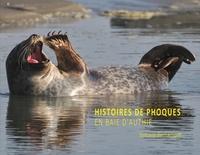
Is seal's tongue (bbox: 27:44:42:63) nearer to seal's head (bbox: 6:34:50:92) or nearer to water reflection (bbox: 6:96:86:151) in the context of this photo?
seal's head (bbox: 6:34:50:92)

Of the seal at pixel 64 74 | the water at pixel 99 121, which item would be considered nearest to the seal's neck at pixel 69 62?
the seal at pixel 64 74

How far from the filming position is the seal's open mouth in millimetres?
10062

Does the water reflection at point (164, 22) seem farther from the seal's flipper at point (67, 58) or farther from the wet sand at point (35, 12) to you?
the seal's flipper at point (67, 58)

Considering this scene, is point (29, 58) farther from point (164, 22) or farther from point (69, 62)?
point (164, 22)

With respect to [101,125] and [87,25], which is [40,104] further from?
[87,25]

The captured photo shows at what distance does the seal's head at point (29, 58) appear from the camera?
394 inches

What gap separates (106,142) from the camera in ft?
24.0

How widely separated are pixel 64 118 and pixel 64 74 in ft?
6.11

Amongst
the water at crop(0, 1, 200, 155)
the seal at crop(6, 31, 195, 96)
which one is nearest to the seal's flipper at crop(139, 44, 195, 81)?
the seal at crop(6, 31, 195, 96)

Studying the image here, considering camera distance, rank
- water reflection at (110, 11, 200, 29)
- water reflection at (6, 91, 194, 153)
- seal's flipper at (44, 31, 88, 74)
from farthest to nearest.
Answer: water reflection at (110, 11, 200, 29)
seal's flipper at (44, 31, 88, 74)
water reflection at (6, 91, 194, 153)

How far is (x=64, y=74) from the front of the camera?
1043cm

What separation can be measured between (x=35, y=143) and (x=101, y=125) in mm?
1112

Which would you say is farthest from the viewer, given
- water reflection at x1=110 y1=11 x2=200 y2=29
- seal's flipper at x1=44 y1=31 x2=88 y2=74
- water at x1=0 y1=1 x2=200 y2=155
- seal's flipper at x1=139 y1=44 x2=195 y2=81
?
water reflection at x1=110 y1=11 x2=200 y2=29

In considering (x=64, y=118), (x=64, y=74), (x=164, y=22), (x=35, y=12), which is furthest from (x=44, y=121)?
(x=35, y=12)
